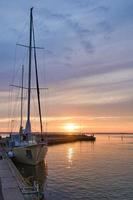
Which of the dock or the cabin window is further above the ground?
the cabin window

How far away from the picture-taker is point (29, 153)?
35.8 metres

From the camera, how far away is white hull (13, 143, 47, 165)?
1396 inches

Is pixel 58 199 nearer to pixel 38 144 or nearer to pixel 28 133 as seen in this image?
pixel 38 144

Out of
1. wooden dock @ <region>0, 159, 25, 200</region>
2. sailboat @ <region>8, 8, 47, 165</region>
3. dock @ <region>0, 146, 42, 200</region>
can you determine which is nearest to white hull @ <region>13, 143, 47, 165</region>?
sailboat @ <region>8, 8, 47, 165</region>

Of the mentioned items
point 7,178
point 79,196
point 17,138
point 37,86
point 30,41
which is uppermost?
point 30,41

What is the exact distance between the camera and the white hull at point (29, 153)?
116 feet

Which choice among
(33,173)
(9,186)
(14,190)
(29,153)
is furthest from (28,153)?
(14,190)

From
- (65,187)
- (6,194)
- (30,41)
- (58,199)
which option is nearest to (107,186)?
(65,187)

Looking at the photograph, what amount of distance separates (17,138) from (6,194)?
24.4 meters

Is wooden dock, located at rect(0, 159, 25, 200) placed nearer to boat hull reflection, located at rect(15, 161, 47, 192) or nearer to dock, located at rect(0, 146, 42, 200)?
dock, located at rect(0, 146, 42, 200)

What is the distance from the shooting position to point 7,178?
2206 centimetres

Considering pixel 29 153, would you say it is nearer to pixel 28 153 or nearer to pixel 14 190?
pixel 28 153

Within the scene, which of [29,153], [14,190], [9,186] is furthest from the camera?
[29,153]

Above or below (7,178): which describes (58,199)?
below
